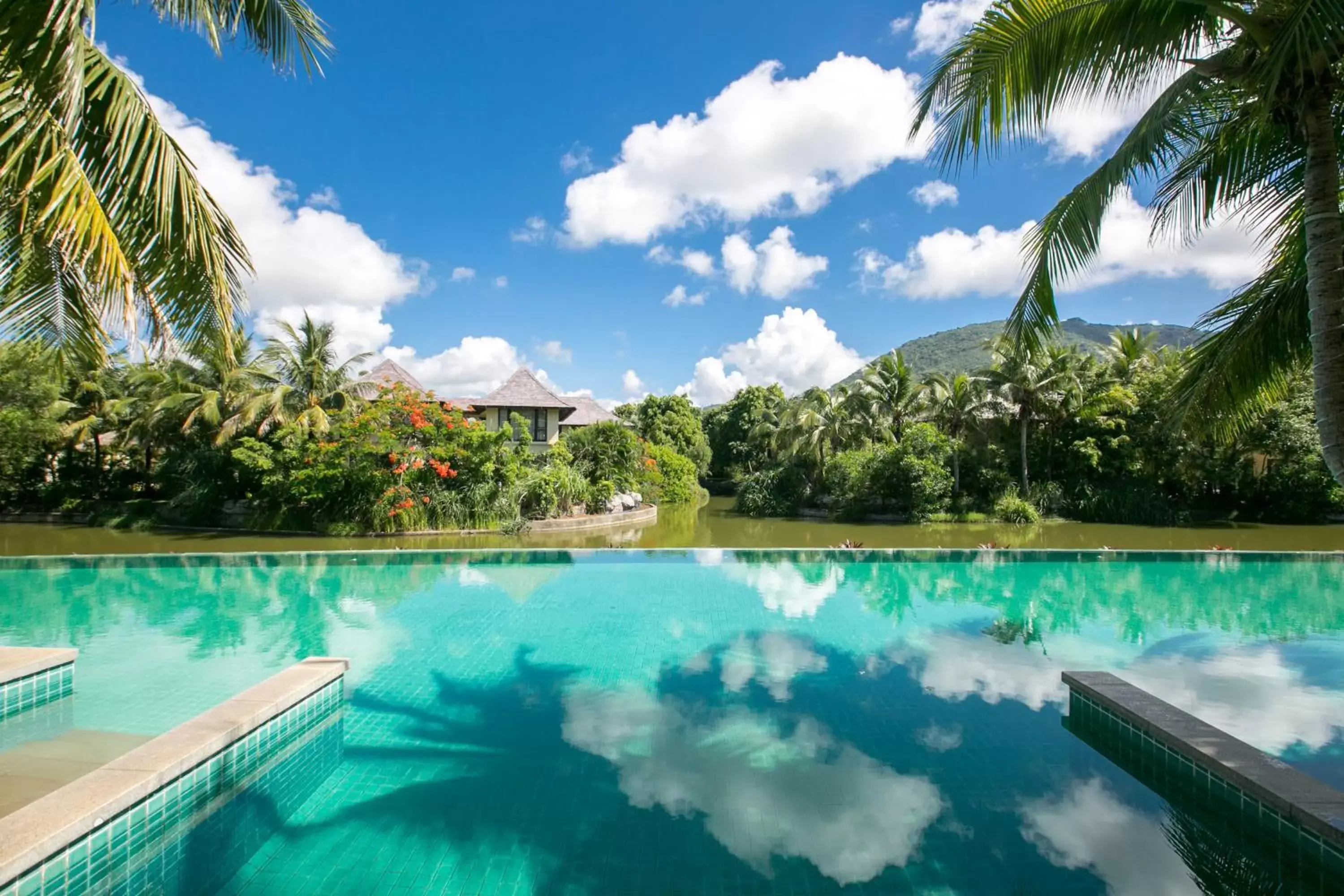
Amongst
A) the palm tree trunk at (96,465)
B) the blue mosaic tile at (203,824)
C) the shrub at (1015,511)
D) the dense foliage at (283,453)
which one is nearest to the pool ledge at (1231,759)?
the blue mosaic tile at (203,824)

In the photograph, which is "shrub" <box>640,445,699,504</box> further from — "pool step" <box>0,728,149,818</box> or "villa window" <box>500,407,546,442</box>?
"pool step" <box>0,728,149,818</box>

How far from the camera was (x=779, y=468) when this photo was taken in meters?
26.7

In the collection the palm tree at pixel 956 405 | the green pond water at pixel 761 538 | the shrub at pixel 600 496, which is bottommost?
the green pond water at pixel 761 538

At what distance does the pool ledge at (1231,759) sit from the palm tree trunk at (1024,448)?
19358 millimetres

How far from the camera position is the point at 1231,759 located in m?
3.40

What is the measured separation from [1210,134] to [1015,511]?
19.1m

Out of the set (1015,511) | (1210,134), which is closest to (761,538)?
(1015,511)

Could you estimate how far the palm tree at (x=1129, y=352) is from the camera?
22.7m

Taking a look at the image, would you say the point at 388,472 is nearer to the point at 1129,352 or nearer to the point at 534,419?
the point at 534,419

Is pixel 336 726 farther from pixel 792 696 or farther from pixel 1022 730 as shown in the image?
pixel 1022 730

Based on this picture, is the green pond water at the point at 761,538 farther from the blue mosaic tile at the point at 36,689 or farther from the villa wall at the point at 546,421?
the blue mosaic tile at the point at 36,689

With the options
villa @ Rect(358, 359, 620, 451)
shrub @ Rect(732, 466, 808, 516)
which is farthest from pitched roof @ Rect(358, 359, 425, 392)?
shrub @ Rect(732, 466, 808, 516)

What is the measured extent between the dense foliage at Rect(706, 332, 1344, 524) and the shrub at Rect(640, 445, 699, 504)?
4.87m

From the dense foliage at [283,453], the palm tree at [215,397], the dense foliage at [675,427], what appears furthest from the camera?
the dense foliage at [675,427]
